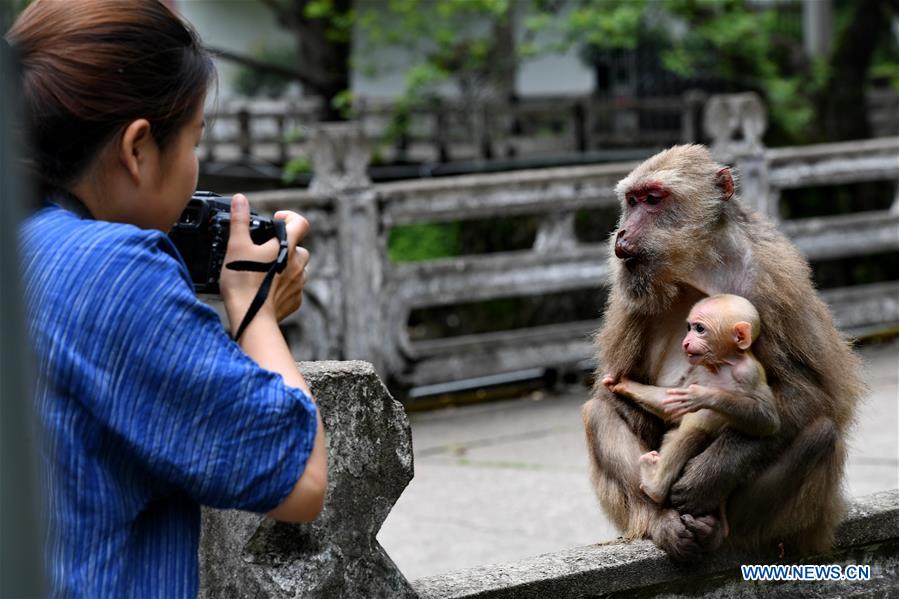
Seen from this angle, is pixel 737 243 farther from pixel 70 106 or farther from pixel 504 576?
pixel 70 106

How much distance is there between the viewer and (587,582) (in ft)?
10.8

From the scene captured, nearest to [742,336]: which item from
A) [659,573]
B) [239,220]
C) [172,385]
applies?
[659,573]

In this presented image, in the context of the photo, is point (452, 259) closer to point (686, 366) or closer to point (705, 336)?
point (686, 366)

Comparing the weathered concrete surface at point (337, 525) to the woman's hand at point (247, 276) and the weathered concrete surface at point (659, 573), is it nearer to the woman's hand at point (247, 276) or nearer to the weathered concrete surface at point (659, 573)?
the weathered concrete surface at point (659, 573)

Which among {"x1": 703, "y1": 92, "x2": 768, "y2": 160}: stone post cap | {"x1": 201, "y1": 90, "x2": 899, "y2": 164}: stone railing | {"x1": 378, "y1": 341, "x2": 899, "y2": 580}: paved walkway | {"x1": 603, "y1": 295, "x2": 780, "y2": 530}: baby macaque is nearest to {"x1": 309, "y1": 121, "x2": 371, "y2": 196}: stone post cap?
{"x1": 378, "y1": 341, "x2": 899, "y2": 580}: paved walkway

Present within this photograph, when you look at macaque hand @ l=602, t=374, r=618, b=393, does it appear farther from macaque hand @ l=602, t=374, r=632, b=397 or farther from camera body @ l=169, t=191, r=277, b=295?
camera body @ l=169, t=191, r=277, b=295

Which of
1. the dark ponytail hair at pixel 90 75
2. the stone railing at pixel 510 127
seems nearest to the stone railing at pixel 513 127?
the stone railing at pixel 510 127

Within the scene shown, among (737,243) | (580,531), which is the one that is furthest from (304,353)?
(737,243)

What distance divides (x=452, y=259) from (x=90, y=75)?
6398mm

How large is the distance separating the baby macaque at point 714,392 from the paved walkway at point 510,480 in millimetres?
1340

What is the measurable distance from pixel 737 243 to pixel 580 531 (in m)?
2.41

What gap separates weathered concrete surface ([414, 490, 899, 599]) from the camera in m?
3.21

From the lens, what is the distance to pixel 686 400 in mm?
3314

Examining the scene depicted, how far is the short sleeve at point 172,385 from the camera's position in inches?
72.2
